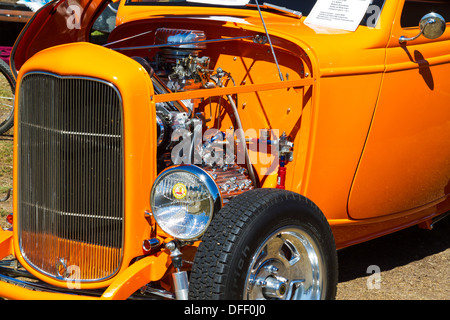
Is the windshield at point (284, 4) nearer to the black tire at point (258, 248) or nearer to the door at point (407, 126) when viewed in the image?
the door at point (407, 126)

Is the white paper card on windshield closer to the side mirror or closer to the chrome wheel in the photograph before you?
the side mirror

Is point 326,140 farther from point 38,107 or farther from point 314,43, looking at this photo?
point 38,107

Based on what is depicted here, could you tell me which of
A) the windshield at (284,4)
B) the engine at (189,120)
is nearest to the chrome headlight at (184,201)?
the engine at (189,120)

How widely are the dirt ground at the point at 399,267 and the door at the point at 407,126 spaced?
0.46 metres

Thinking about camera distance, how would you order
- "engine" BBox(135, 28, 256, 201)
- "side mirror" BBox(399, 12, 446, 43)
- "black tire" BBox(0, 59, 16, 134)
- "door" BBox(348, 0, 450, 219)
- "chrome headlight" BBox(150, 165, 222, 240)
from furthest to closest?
"black tire" BBox(0, 59, 16, 134) → "door" BBox(348, 0, 450, 219) → "side mirror" BBox(399, 12, 446, 43) → "engine" BBox(135, 28, 256, 201) → "chrome headlight" BBox(150, 165, 222, 240)

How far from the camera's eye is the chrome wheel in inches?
105

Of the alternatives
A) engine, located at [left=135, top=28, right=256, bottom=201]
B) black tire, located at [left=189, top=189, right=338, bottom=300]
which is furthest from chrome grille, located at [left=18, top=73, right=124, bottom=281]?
black tire, located at [left=189, top=189, right=338, bottom=300]

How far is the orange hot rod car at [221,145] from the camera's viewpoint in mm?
2625

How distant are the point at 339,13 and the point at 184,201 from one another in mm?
1417

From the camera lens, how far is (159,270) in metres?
2.67

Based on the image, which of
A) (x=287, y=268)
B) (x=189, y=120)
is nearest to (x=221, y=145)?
(x=189, y=120)

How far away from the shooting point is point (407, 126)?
11.0ft

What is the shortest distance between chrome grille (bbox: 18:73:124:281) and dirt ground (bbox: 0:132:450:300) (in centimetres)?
143
